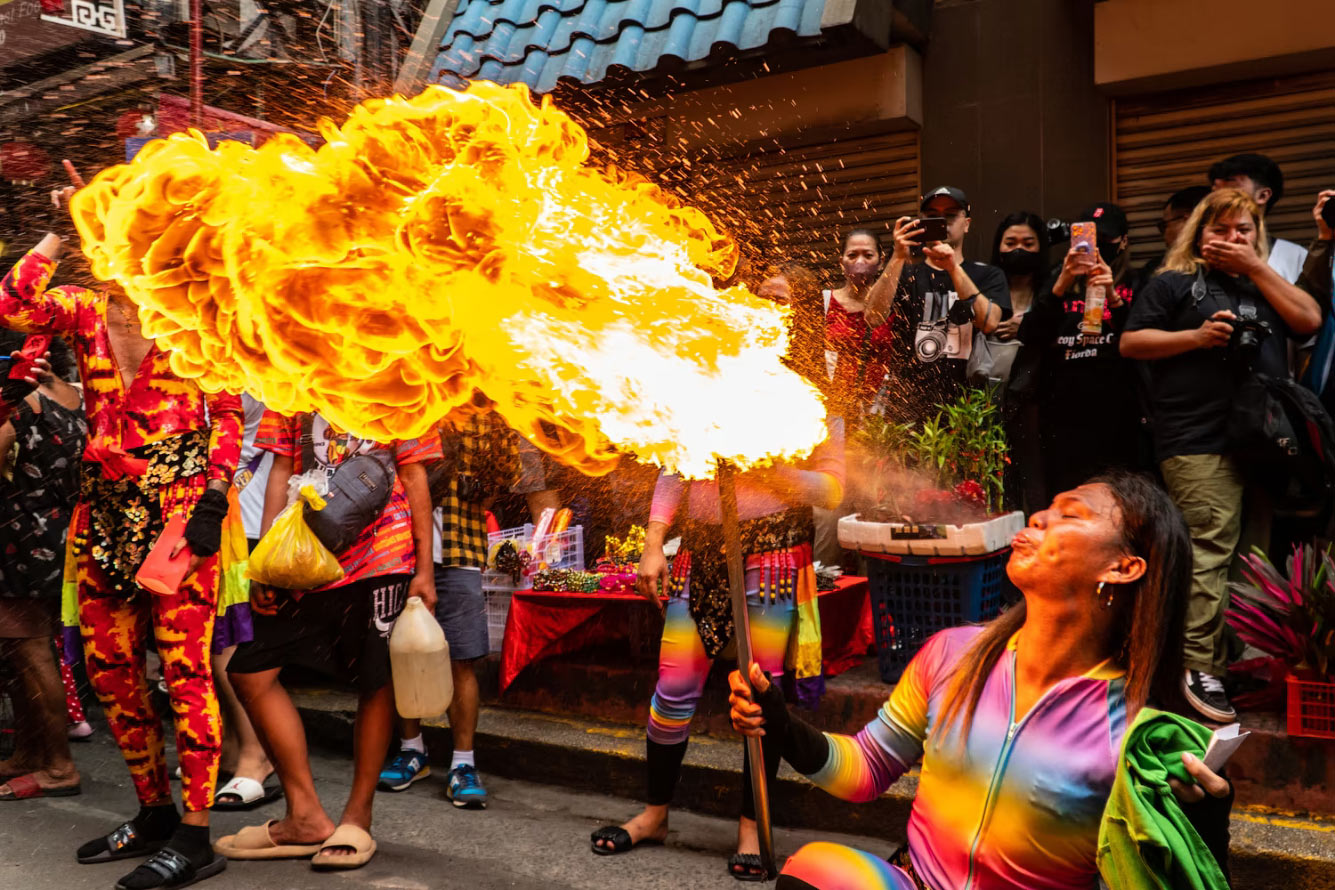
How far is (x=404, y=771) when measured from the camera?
213 inches

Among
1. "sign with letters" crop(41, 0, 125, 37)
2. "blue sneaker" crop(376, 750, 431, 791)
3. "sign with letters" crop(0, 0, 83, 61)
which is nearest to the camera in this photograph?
"blue sneaker" crop(376, 750, 431, 791)

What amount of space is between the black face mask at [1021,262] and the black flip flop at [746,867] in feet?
11.1

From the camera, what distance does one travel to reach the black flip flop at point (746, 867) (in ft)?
13.6

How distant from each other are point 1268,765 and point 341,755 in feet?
13.7

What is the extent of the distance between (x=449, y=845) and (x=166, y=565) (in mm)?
1541

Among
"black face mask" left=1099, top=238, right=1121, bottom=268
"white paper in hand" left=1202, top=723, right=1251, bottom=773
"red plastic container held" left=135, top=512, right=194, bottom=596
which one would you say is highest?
"black face mask" left=1099, top=238, right=1121, bottom=268

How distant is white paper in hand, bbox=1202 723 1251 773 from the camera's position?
1.94 meters

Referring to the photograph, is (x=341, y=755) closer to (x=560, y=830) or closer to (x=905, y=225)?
(x=560, y=830)

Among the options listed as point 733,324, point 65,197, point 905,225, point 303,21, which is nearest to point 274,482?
point 65,197

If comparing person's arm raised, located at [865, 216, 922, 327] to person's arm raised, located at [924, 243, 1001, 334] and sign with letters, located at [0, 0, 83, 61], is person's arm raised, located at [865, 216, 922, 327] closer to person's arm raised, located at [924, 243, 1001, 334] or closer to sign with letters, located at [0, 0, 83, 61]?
person's arm raised, located at [924, 243, 1001, 334]

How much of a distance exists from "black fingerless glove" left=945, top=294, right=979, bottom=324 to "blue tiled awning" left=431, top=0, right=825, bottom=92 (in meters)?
2.08

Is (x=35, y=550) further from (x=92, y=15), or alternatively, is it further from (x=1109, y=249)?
(x=1109, y=249)

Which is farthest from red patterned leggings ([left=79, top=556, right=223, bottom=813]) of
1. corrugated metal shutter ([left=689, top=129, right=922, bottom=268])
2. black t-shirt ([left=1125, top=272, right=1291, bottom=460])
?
corrugated metal shutter ([left=689, top=129, right=922, bottom=268])

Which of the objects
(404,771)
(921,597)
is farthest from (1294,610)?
(404,771)
